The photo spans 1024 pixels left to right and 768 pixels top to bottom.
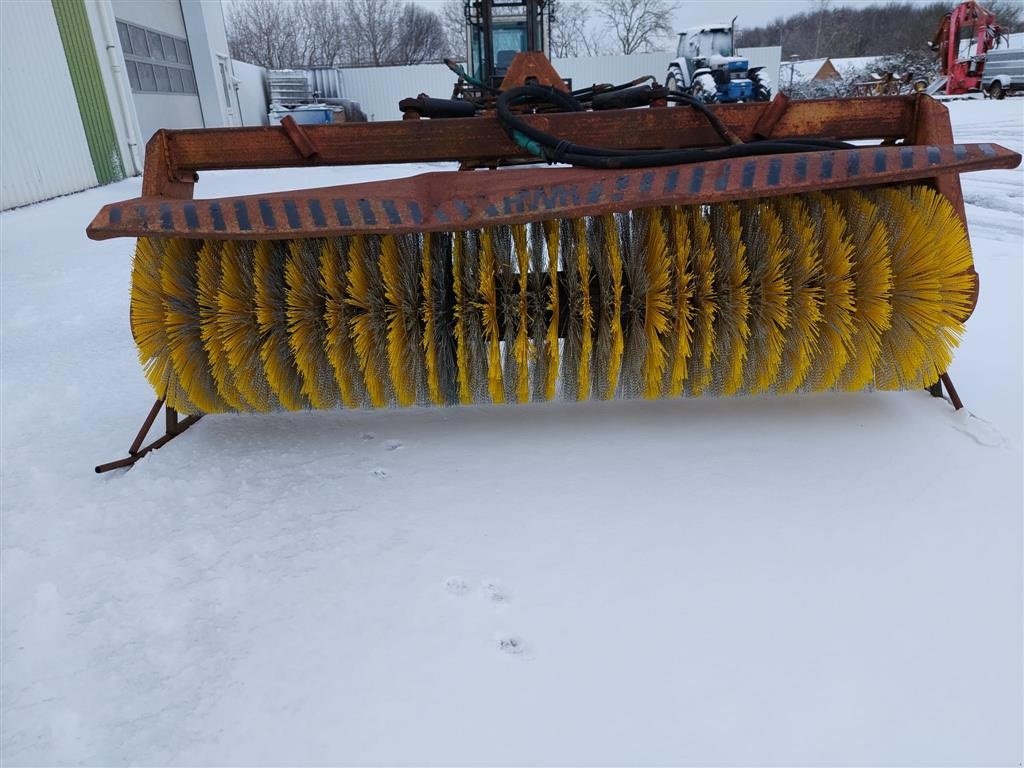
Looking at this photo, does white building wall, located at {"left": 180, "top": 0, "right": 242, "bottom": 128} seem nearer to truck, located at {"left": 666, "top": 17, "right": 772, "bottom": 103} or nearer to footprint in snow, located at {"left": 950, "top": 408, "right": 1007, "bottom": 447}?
truck, located at {"left": 666, "top": 17, "right": 772, "bottom": 103}

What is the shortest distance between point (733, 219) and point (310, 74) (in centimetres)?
2586

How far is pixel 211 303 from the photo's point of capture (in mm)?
1946

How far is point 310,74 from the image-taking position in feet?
80.2

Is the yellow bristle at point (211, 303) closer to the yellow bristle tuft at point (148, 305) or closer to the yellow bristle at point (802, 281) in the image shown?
the yellow bristle tuft at point (148, 305)

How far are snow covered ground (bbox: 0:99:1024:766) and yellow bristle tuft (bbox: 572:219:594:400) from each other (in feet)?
0.80

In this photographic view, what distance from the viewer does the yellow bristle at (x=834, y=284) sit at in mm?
1900

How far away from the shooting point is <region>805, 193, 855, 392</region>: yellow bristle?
1.90m

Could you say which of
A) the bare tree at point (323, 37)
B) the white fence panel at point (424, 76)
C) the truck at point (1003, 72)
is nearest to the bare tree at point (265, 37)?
the bare tree at point (323, 37)

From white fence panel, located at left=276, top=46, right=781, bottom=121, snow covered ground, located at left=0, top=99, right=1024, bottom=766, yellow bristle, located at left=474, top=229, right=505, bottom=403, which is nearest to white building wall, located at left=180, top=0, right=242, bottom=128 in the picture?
white fence panel, located at left=276, top=46, right=781, bottom=121

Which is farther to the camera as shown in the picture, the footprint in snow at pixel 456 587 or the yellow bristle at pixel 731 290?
the yellow bristle at pixel 731 290

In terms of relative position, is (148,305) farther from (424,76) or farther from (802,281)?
(424,76)

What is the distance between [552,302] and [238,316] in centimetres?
87

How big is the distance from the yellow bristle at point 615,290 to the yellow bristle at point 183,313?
1.14 m

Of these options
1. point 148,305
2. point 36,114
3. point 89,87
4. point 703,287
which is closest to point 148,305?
point 148,305
